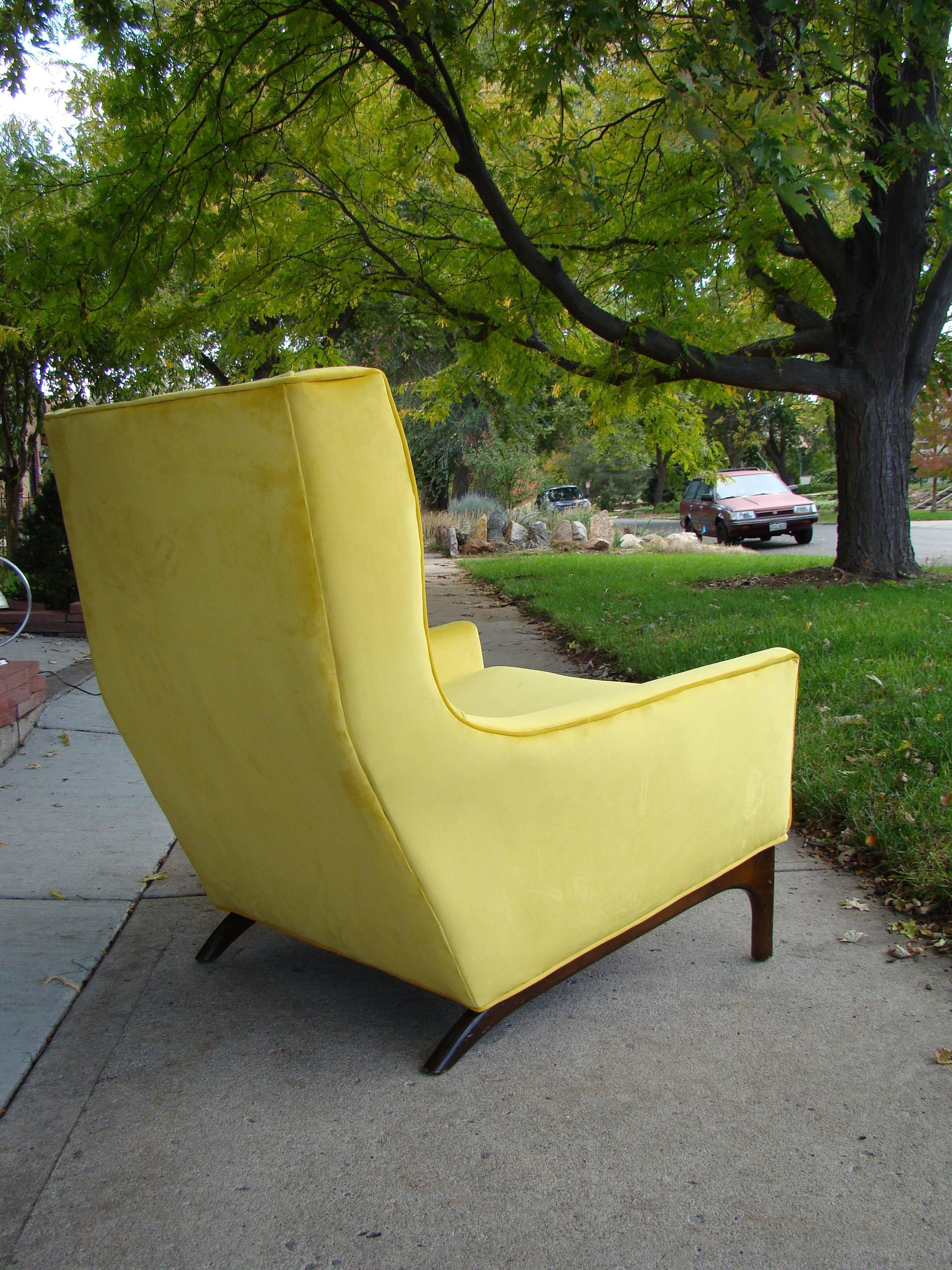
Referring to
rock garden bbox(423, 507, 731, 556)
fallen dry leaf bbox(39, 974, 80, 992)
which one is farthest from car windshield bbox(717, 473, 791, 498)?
fallen dry leaf bbox(39, 974, 80, 992)

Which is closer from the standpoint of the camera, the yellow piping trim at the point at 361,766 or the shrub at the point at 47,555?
the yellow piping trim at the point at 361,766

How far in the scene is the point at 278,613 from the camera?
1.72 m

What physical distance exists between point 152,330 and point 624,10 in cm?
500

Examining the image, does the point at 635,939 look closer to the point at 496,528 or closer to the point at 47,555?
the point at 47,555

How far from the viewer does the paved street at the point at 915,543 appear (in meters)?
14.4

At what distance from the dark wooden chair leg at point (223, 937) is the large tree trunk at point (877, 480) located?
8289 mm

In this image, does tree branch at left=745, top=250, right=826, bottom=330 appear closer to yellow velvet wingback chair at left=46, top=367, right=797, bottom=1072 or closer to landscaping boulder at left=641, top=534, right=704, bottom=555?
landscaping boulder at left=641, top=534, right=704, bottom=555

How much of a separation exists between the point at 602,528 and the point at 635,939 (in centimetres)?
1811

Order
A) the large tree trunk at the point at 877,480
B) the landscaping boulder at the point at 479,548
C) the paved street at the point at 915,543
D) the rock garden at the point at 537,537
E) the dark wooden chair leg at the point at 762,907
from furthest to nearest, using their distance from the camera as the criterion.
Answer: the landscaping boulder at the point at 479,548 → the rock garden at the point at 537,537 → the paved street at the point at 915,543 → the large tree trunk at the point at 877,480 → the dark wooden chair leg at the point at 762,907

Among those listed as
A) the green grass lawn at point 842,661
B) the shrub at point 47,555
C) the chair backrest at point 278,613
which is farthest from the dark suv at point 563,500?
the chair backrest at point 278,613

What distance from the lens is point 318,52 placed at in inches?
268

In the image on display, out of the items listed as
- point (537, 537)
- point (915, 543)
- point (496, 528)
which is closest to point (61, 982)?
point (915, 543)

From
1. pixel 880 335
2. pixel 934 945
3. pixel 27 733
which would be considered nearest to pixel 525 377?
pixel 880 335

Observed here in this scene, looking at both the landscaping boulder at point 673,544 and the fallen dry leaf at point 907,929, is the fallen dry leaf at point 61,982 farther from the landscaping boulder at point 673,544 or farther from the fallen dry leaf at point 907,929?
the landscaping boulder at point 673,544
